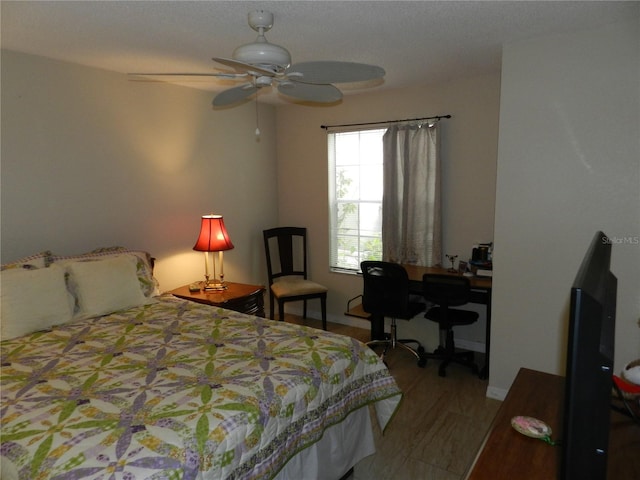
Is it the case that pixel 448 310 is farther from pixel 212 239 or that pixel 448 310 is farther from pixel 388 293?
pixel 212 239

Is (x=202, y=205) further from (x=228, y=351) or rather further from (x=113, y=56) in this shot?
(x=228, y=351)

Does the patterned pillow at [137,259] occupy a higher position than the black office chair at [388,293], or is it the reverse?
the patterned pillow at [137,259]

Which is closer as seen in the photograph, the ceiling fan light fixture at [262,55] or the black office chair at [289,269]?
the ceiling fan light fixture at [262,55]

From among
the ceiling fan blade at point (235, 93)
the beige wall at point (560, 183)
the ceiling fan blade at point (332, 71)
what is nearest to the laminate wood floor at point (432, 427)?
the beige wall at point (560, 183)

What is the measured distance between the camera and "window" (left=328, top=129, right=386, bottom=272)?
4.26 m

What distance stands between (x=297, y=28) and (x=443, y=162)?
2.02 metres

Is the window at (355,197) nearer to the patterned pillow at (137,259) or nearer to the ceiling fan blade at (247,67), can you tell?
the patterned pillow at (137,259)

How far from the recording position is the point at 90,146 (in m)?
3.07

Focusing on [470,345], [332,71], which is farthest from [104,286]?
[470,345]

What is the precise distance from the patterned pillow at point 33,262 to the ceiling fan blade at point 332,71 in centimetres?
194

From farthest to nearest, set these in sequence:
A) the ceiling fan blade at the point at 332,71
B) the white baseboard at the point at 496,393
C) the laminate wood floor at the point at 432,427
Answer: the white baseboard at the point at 496,393 < the laminate wood floor at the point at 432,427 < the ceiling fan blade at the point at 332,71

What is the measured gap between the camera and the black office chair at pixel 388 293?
340 cm

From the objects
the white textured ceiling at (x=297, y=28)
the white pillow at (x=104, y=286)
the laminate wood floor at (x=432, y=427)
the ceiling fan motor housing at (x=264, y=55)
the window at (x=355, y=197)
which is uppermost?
the white textured ceiling at (x=297, y=28)

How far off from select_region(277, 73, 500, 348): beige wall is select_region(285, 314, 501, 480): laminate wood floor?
2.30 feet
